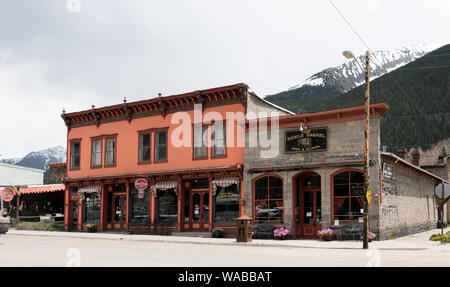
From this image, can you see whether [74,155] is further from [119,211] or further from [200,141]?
[200,141]

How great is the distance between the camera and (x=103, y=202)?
34.9 metres

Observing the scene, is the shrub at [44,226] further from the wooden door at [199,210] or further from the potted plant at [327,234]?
the potted plant at [327,234]

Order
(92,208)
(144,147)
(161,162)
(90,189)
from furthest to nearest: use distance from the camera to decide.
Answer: (92,208), (90,189), (144,147), (161,162)

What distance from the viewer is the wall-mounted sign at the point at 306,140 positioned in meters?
25.6

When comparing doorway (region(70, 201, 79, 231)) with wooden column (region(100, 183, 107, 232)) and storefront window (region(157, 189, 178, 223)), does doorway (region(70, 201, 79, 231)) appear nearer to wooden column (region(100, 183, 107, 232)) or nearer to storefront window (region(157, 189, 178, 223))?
wooden column (region(100, 183, 107, 232))

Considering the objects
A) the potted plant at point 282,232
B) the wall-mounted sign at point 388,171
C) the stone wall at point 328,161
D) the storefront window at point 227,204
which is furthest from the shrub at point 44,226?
the wall-mounted sign at point 388,171

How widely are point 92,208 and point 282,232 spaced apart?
16030 mm

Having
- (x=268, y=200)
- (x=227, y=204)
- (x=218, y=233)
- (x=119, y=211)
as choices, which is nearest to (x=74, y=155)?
(x=119, y=211)

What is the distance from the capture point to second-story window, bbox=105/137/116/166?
34.9 m

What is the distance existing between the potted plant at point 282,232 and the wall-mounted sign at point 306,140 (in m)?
4.12

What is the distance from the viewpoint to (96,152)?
3609cm

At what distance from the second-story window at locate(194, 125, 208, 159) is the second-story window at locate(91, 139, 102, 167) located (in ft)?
28.4
